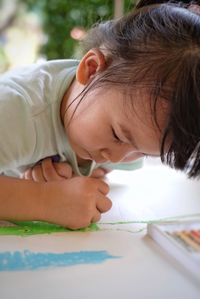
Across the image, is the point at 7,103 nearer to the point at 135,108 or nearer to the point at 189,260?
the point at 135,108

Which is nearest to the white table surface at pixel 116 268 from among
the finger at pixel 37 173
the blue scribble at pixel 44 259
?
the blue scribble at pixel 44 259

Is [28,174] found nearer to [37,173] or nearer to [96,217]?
[37,173]

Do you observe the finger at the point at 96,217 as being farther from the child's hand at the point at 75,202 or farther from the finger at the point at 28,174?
the finger at the point at 28,174

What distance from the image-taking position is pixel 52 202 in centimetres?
47

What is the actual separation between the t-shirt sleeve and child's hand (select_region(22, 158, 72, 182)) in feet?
0.19

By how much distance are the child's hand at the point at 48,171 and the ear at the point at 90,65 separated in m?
0.14

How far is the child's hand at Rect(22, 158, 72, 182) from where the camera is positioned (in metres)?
0.60

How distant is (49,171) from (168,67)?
0.26 metres

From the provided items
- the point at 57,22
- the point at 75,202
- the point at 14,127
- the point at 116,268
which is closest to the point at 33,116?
the point at 14,127

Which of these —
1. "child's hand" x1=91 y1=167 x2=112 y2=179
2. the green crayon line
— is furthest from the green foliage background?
the green crayon line

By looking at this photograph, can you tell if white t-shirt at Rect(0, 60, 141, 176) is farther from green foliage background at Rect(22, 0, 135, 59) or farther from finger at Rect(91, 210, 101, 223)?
green foliage background at Rect(22, 0, 135, 59)

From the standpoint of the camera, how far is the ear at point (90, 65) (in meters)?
0.50

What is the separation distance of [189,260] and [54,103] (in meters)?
0.28

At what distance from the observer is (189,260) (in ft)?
1.25
